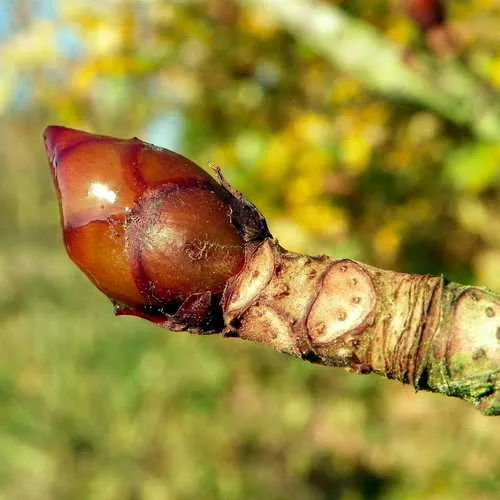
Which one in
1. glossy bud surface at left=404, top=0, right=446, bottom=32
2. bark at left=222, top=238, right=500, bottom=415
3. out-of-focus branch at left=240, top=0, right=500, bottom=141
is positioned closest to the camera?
bark at left=222, top=238, right=500, bottom=415

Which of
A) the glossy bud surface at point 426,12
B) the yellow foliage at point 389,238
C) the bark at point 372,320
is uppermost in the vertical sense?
the yellow foliage at point 389,238

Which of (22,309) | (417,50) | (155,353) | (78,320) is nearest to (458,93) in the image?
(417,50)

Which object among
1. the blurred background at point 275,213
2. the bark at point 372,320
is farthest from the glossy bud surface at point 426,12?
the bark at point 372,320

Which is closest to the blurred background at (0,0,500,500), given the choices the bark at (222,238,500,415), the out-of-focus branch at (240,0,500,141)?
the out-of-focus branch at (240,0,500,141)

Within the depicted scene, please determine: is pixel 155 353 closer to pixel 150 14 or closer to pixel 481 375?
pixel 150 14

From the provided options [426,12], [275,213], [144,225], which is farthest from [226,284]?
[275,213]

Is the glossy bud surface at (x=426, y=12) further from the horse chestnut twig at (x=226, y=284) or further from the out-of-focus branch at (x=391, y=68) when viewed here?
the horse chestnut twig at (x=226, y=284)

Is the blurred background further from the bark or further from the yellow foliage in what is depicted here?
the bark
